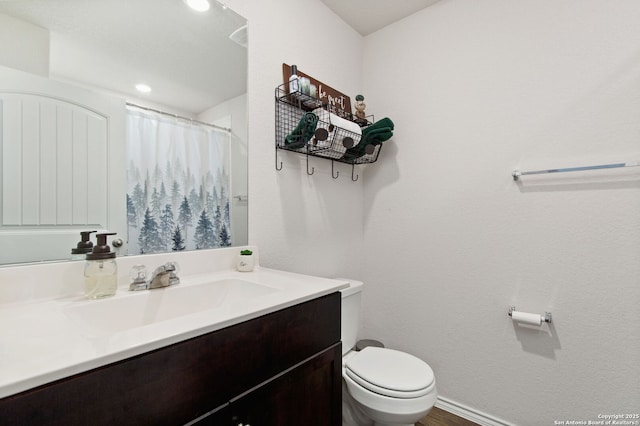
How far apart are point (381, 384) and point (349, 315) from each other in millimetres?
356

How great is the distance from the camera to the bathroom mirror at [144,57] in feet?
2.75

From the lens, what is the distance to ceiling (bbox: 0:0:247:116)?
A: 0.89m

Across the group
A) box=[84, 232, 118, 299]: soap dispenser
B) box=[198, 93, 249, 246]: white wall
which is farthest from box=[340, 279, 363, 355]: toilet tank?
box=[84, 232, 118, 299]: soap dispenser

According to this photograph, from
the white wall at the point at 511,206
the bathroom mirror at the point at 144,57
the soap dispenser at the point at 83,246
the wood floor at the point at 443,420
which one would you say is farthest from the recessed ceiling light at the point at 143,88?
the wood floor at the point at 443,420

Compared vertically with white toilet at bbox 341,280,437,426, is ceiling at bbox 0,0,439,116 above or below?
above

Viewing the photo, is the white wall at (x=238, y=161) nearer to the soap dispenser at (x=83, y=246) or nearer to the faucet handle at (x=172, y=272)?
the faucet handle at (x=172, y=272)

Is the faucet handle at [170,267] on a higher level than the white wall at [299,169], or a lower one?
lower

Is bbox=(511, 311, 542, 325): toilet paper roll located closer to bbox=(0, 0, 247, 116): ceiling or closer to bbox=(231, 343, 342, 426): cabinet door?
bbox=(231, 343, 342, 426): cabinet door

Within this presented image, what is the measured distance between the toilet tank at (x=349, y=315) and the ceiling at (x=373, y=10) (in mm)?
1648

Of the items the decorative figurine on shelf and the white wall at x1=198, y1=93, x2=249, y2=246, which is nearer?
the white wall at x1=198, y1=93, x2=249, y2=246

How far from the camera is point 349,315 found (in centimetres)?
148

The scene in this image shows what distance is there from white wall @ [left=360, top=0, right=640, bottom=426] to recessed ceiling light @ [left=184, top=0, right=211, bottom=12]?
1170mm

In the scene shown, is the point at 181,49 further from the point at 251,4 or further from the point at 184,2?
the point at 251,4

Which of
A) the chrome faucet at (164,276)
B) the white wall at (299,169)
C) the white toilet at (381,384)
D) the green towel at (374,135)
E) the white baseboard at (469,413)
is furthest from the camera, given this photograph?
the green towel at (374,135)
